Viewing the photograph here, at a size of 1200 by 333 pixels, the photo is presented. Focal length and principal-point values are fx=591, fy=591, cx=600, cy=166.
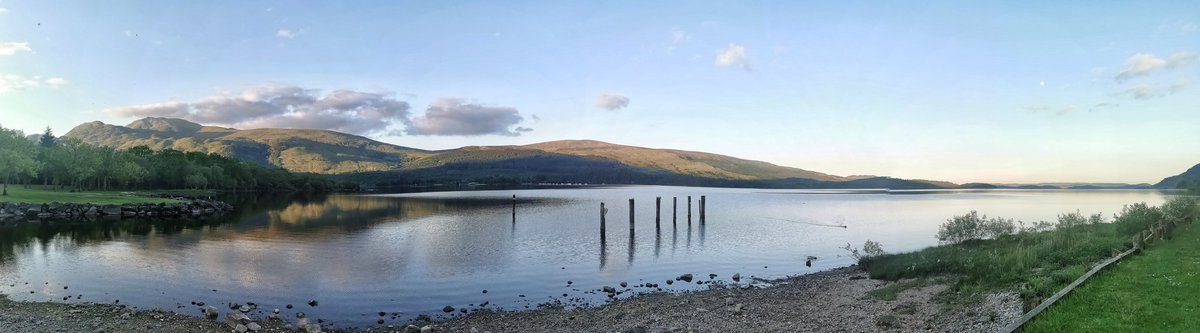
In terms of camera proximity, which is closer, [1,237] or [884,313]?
[884,313]

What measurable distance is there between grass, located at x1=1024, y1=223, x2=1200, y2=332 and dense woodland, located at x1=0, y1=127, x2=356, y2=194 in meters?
95.5

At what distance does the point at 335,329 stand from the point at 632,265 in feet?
63.1

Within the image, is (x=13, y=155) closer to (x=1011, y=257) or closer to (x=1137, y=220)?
(x=1011, y=257)

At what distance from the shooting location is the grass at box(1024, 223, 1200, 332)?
1137cm

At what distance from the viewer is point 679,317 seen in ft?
64.0

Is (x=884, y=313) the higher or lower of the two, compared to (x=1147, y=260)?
lower

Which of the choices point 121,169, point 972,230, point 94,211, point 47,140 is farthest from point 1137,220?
point 47,140

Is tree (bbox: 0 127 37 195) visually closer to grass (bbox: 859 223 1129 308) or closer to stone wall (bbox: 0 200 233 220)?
stone wall (bbox: 0 200 233 220)

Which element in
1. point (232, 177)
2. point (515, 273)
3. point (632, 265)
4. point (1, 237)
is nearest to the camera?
point (515, 273)

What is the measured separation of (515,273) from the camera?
105 feet

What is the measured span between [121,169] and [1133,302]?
130480 millimetres

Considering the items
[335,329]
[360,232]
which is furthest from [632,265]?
[360,232]

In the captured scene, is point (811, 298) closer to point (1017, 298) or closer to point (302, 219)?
point (1017, 298)

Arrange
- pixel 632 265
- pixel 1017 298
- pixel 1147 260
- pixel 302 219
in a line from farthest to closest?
1. pixel 302 219
2. pixel 632 265
3. pixel 1147 260
4. pixel 1017 298
